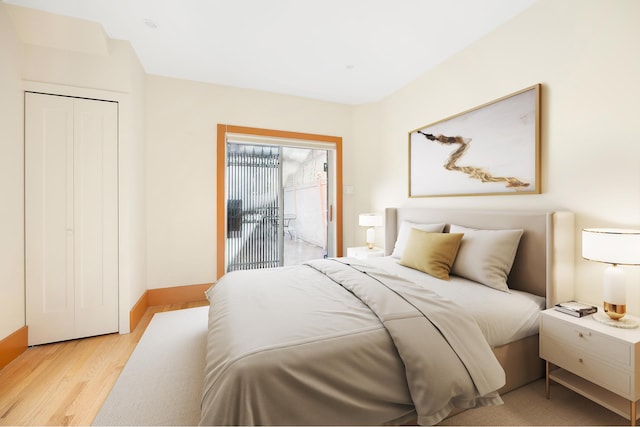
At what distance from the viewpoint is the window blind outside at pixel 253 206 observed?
391 cm

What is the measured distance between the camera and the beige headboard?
187 cm

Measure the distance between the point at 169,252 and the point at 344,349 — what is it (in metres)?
2.85

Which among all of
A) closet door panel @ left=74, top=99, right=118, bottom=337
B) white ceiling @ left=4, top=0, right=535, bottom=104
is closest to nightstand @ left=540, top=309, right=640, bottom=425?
white ceiling @ left=4, top=0, right=535, bottom=104

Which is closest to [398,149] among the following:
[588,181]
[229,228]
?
[588,181]

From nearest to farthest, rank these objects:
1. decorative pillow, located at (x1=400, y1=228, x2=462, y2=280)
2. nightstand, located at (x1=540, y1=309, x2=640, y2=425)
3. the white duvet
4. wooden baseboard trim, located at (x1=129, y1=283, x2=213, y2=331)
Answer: the white duvet
nightstand, located at (x1=540, y1=309, x2=640, y2=425)
decorative pillow, located at (x1=400, y1=228, x2=462, y2=280)
wooden baseboard trim, located at (x1=129, y1=283, x2=213, y2=331)

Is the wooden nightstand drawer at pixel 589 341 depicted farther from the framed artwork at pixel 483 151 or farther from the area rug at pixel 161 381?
the area rug at pixel 161 381

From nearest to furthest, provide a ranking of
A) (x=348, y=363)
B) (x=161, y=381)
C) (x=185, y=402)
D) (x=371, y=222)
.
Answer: (x=348, y=363) → (x=185, y=402) → (x=161, y=381) → (x=371, y=222)

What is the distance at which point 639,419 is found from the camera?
1.48m

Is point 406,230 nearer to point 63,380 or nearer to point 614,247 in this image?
point 614,247

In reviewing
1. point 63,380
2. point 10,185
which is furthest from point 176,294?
point 10,185

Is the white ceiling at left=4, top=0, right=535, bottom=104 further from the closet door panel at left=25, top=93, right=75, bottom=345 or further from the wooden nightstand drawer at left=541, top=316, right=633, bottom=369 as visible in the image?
the wooden nightstand drawer at left=541, top=316, right=633, bottom=369

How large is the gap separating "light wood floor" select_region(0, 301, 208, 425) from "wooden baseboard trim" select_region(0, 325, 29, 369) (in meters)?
0.04

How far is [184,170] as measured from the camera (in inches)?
132

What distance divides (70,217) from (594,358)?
3.83m
